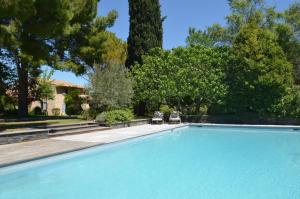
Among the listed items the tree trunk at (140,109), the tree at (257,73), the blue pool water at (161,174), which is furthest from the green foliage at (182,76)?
the blue pool water at (161,174)

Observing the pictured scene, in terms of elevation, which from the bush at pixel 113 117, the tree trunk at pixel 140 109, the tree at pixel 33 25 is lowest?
the bush at pixel 113 117

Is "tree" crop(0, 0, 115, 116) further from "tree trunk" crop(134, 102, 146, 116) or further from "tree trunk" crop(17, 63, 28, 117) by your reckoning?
"tree trunk" crop(134, 102, 146, 116)

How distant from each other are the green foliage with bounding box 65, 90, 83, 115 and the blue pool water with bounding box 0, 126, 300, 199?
18634 mm

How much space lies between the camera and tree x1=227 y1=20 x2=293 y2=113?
2283 centimetres

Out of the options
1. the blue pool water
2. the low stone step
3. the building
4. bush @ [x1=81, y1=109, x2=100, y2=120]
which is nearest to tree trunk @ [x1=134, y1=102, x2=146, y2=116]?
bush @ [x1=81, y1=109, x2=100, y2=120]

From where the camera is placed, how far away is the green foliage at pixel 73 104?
32.6 m

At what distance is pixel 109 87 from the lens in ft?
72.4

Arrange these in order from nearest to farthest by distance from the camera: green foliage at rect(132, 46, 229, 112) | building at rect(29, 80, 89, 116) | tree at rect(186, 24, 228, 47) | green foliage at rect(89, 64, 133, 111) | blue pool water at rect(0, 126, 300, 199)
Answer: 1. blue pool water at rect(0, 126, 300, 199)
2. green foliage at rect(89, 64, 133, 111)
3. green foliage at rect(132, 46, 229, 112)
4. tree at rect(186, 24, 228, 47)
5. building at rect(29, 80, 89, 116)

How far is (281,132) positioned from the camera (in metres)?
20.9

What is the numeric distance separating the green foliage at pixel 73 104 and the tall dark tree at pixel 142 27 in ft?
26.7

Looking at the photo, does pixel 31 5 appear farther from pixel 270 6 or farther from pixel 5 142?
pixel 270 6

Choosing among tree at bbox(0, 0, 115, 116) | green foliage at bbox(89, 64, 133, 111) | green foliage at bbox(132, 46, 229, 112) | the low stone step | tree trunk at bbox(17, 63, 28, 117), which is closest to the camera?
tree at bbox(0, 0, 115, 116)

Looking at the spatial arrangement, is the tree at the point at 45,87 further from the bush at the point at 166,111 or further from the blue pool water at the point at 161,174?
the blue pool water at the point at 161,174

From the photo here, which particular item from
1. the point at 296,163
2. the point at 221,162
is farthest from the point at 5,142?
the point at 296,163
